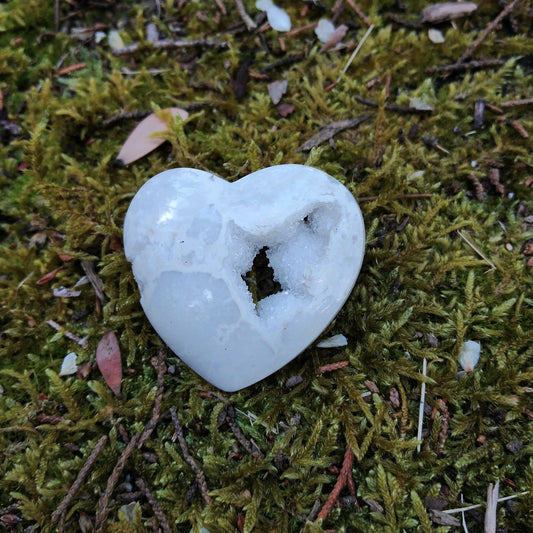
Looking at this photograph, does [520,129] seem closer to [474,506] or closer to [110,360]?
[474,506]

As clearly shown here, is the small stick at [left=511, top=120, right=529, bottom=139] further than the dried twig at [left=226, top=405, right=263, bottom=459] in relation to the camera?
Yes

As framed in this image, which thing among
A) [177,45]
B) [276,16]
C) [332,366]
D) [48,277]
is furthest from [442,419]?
[177,45]

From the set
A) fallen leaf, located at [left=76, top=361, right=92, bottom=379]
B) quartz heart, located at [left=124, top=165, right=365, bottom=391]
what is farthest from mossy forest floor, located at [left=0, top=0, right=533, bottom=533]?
quartz heart, located at [left=124, top=165, right=365, bottom=391]

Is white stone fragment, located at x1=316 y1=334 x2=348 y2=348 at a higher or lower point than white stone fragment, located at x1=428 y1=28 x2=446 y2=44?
lower

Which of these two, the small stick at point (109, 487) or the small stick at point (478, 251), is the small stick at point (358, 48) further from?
the small stick at point (109, 487)

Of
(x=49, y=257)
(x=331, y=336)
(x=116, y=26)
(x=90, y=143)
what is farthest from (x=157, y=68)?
(x=331, y=336)

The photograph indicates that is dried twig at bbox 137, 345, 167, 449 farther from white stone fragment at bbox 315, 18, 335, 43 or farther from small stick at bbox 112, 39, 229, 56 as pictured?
white stone fragment at bbox 315, 18, 335, 43
